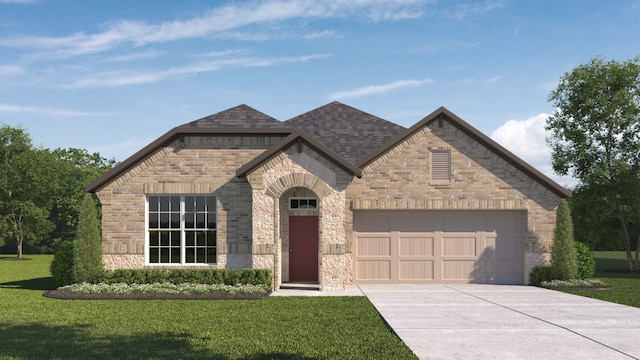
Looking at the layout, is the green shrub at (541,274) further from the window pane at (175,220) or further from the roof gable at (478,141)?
the window pane at (175,220)

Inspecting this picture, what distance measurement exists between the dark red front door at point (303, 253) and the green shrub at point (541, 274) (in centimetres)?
776

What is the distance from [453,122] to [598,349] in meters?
11.7

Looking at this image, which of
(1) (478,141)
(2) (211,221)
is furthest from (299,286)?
(1) (478,141)

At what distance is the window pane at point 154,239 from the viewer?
19.2 m

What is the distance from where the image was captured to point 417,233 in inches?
807

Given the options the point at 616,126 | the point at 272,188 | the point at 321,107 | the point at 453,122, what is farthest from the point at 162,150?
the point at 616,126

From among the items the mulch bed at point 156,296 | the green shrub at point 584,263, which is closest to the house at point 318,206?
the green shrub at point 584,263

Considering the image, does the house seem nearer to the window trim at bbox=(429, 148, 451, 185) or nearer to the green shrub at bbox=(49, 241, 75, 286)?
the window trim at bbox=(429, 148, 451, 185)

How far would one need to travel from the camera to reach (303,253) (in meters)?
20.1

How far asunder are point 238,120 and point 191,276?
5692mm

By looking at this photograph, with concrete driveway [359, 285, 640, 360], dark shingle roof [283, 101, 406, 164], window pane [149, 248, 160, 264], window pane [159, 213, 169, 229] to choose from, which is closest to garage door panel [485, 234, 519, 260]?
concrete driveway [359, 285, 640, 360]

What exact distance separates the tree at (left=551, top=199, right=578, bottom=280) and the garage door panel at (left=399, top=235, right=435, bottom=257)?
168 inches

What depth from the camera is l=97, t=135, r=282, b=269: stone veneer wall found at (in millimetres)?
18953

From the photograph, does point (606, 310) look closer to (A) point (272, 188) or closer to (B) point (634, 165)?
(A) point (272, 188)
